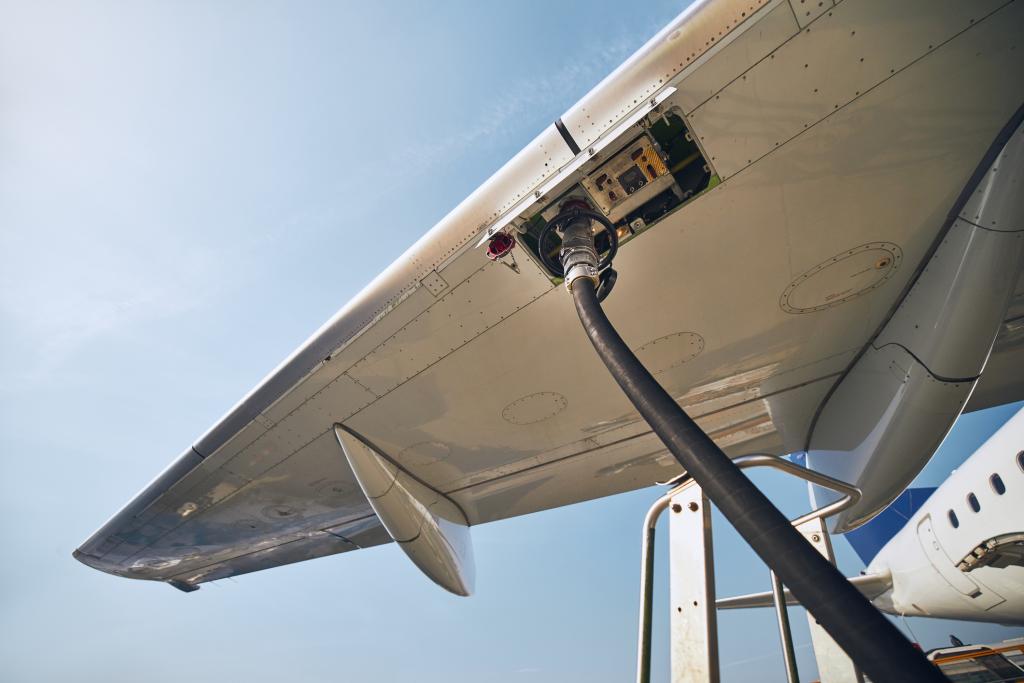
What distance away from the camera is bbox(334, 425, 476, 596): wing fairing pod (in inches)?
152

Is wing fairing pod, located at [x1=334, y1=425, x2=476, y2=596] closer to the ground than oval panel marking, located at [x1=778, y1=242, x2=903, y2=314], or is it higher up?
closer to the ground

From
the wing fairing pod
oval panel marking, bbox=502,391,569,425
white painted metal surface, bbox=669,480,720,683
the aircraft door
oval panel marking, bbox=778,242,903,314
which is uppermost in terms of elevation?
the aircraft door

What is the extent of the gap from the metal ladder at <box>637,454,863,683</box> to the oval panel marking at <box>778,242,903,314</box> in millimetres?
1569

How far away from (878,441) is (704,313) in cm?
153

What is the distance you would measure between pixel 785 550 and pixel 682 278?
199cm

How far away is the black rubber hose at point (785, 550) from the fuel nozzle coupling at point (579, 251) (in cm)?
56

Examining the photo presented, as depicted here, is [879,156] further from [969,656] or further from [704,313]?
[969,656]

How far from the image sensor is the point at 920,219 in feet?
8.06

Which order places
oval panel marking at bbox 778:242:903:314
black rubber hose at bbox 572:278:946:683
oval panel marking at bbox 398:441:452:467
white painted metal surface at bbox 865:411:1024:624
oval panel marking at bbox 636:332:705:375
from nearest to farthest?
black rubber hose at bbox 572:278:946:683 < oval panel marking at bbox 778:242:903:314 < oval panel marking at bbox 636:332:705:375 < oval panel marking at bbox 398:441:452:467 < white painted metal surface at bbox 865:411:1024:624

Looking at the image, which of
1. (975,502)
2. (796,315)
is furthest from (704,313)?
(975,502)

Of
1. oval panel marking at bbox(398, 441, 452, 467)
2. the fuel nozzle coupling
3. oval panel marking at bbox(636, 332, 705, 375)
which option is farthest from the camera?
oval panel marking at bbox(398, 441, 452, 467)

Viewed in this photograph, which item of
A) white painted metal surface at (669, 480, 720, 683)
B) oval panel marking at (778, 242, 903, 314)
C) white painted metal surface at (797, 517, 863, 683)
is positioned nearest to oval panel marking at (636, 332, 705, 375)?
oval panel marking at (778, 242, 903, 314)

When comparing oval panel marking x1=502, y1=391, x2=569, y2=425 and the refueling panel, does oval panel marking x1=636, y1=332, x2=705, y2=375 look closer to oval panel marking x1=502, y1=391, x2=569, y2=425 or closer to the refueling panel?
oval panel marking x1=502, y1=391, x2=569, y2=425

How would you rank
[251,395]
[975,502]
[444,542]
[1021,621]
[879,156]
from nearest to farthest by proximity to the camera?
[879,156] < [251,395] < [444,542] < [975,502] < [1021,621]
